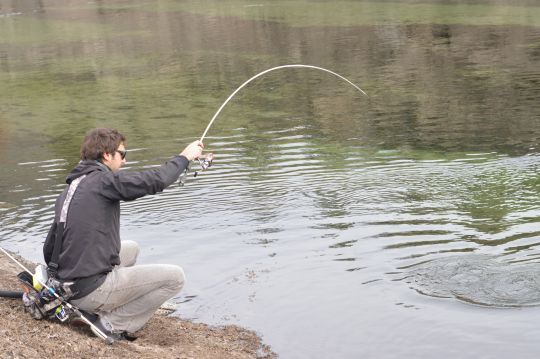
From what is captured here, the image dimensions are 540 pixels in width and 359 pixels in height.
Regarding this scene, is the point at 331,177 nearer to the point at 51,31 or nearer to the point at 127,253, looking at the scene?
the point at 127,253

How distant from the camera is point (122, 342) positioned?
5.80 metres

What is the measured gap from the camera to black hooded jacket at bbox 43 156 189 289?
548 centimetres

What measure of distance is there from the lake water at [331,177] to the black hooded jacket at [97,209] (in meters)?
1.59

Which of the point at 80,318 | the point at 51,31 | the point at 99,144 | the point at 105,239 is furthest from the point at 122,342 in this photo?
the point at 51,31

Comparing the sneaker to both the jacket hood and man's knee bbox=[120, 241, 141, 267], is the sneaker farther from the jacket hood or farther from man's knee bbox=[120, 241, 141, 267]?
the jacket hood

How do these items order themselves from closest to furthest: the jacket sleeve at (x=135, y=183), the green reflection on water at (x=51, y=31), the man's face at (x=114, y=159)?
the jacket sleeve at (x=135, y=183) → the man's face at (x=114, y=159) → the green reflection on water at (x=51, y=31)

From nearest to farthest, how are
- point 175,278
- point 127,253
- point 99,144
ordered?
point 99,144
point 175,278
point 127,253

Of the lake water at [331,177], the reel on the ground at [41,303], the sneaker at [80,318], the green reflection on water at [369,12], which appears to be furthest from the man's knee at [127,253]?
the green reflection on water at [369,12]

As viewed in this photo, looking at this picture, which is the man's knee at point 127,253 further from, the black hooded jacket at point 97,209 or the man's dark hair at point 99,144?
the man's dark hair at point 99,144

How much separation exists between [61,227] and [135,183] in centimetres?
56

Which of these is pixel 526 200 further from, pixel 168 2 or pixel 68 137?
pixel 168 2

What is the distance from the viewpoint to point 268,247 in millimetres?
8914

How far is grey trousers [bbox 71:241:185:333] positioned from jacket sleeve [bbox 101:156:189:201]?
1.82ft

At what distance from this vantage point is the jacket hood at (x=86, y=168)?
5.62 metres
